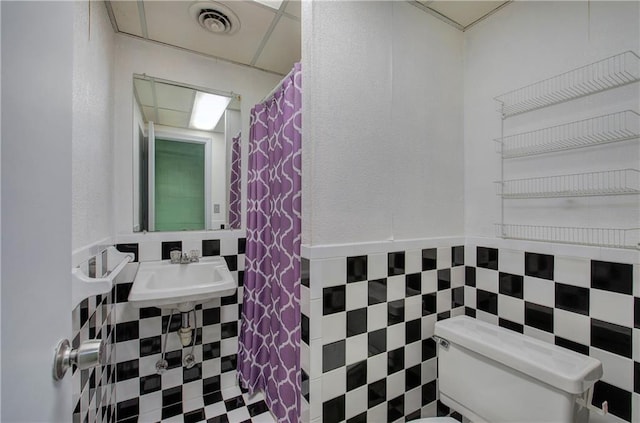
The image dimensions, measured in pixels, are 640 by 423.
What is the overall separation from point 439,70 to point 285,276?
4.28ft

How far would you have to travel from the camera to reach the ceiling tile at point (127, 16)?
4.18 feet

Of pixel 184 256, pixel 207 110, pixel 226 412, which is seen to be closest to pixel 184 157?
pixel 207 110

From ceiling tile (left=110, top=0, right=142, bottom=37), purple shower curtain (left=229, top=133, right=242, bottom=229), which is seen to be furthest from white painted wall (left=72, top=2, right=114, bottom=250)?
purple shower curtain (left=229, top=133, right=242, bottom=229)

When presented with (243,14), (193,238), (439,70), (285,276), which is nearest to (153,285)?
(193,238)

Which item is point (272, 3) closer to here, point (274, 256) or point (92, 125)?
point (92, 125)

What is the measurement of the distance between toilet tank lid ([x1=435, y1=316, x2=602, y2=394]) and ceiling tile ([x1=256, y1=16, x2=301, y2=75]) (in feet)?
5.54

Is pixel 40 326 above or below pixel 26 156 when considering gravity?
below

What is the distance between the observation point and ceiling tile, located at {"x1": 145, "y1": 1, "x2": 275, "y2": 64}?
131cm

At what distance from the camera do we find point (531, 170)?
A: 1.20 meters

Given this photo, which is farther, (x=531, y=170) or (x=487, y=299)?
(x=487, y=299)

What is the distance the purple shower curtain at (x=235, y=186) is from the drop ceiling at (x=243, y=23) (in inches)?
21.2

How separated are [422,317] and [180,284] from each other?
131 cm

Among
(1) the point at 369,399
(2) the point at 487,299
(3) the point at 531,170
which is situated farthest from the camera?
(2) the point at 487,299

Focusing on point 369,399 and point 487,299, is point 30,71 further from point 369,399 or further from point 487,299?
point 487,299
